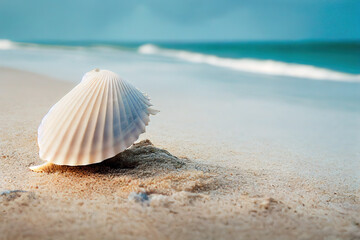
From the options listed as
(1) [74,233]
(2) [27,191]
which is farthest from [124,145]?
(1) [74,233]

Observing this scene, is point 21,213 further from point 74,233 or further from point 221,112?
point 221,112

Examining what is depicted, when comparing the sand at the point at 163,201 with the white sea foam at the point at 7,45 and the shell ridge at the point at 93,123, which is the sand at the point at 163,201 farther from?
the white sea foam at the point at 7,45

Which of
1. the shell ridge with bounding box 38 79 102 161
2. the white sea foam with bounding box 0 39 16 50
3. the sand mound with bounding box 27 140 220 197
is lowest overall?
the sand mound with bounding box 27 140 220 197

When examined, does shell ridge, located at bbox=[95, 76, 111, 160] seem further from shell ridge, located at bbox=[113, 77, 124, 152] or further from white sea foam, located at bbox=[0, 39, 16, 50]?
white sea foam, located at bbox=[0, 39, 16, 50]

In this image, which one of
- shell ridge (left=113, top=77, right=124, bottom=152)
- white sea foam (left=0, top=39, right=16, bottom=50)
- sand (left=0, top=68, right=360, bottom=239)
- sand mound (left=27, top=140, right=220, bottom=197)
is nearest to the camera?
sand (left=0, top=68, right=360, bottom=239)

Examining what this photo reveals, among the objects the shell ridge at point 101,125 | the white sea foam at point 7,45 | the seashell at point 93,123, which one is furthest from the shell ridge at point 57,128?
the white sea foam at point 7,45

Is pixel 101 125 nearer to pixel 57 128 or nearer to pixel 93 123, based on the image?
pixel 93 123

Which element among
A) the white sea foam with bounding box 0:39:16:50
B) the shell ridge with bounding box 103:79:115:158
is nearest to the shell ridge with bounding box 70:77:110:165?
the shell ridge with bounding box 103:79:115:158
